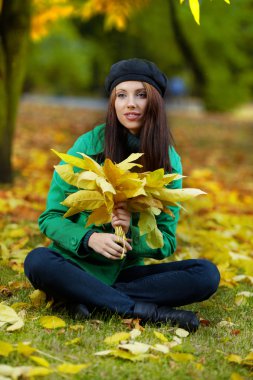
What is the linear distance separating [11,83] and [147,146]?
380 cm

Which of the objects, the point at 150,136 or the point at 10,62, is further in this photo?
the point at 10,62

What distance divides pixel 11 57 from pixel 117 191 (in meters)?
4.24

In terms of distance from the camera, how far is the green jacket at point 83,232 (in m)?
3.29

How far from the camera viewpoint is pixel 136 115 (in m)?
3.50

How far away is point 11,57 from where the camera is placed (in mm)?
6867

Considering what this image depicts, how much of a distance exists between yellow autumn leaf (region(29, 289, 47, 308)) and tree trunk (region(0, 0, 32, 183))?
3.61m

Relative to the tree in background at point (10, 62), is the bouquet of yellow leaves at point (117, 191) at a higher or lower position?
lower

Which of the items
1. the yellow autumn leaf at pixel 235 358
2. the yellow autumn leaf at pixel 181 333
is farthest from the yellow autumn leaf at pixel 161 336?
the yellow autumn leaf at pixel 235 358

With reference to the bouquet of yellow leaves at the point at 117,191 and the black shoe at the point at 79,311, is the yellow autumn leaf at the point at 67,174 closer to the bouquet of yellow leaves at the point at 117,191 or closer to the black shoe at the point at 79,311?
the bouquet of yellow leaves at the point at 117,191

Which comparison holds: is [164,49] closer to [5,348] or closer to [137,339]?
[137,339]

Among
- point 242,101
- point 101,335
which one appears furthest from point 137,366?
point 242,101

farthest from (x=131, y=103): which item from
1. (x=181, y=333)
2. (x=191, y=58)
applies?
(x=191, y=58)

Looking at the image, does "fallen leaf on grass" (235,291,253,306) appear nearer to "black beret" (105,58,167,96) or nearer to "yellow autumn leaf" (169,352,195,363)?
"yellow autumn leaf" (169,352,195,363)

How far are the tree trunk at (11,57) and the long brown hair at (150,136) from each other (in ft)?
11.2
